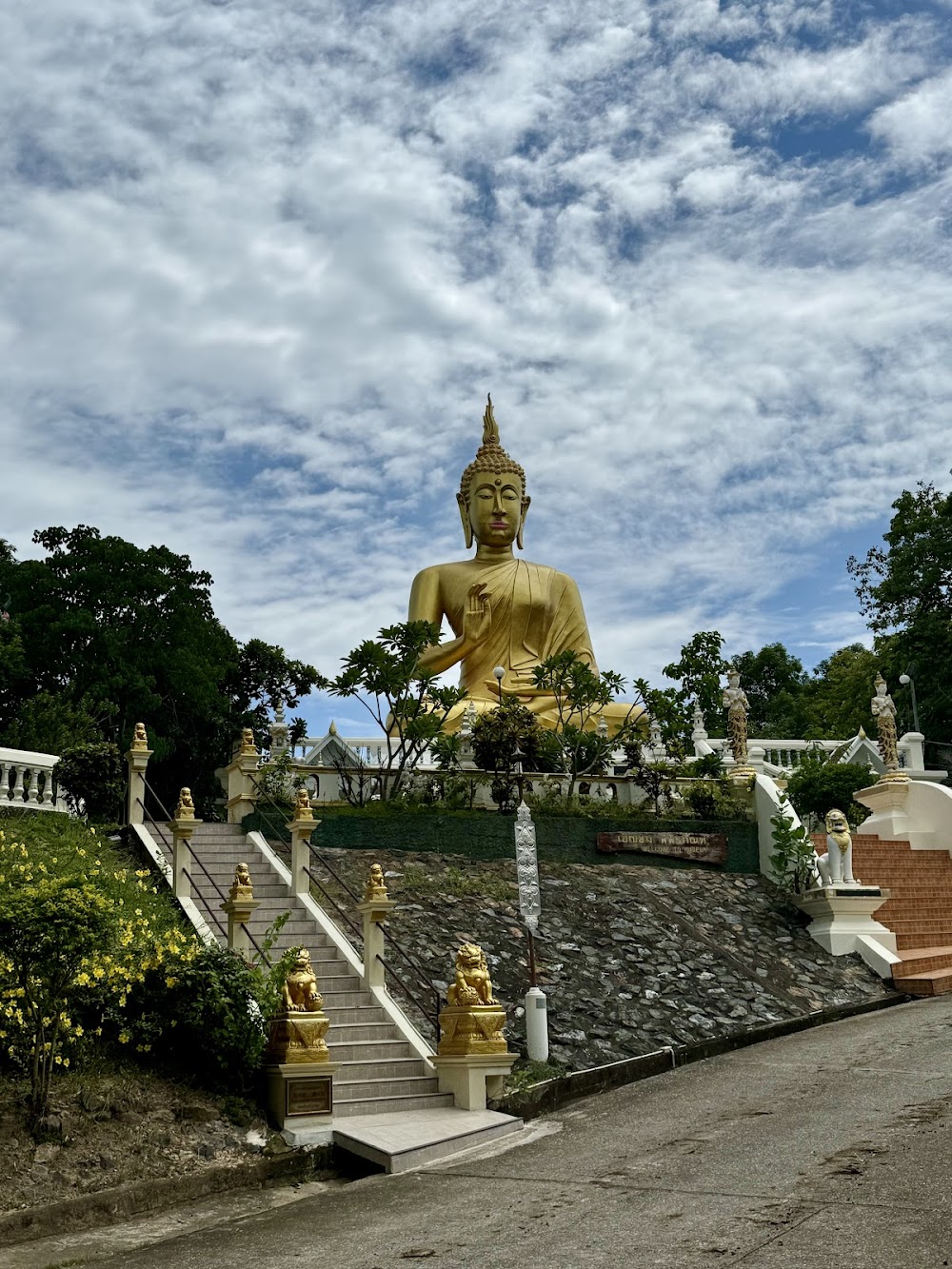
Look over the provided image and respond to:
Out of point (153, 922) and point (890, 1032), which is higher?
point (153, 922)

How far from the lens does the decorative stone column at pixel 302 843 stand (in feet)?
46.0

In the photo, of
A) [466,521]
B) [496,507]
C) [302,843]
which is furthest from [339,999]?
[466,521]

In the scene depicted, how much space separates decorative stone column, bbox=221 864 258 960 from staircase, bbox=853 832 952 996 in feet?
26.3

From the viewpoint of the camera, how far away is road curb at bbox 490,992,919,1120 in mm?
11078

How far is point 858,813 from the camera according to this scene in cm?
2273

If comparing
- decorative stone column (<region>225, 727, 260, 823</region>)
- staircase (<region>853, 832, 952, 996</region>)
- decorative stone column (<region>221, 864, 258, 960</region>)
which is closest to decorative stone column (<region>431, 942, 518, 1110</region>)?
Answer: decorative stone column (<region>221, 864, 258, 960</region>)

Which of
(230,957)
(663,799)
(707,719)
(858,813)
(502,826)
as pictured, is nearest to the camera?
(230,957)

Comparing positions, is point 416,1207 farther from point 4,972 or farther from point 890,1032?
point 890,1032

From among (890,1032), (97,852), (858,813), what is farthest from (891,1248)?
(858,813)

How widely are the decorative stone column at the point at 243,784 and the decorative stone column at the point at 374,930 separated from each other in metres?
4.16

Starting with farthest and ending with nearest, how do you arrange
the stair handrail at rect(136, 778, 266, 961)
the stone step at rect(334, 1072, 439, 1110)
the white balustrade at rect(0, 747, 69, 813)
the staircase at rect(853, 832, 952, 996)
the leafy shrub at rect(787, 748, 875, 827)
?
1. the leafy shrub at rect(787, 748, 875, 827)
2. the staircase at rect(853, 832, 952, 996)
3. the white balustrade at rect(0, 747, 69, 813)
4. the stair handrail at rect(136, 778, 266, 961)
5. the stone step at rect(334, 1072, 439, 1110)

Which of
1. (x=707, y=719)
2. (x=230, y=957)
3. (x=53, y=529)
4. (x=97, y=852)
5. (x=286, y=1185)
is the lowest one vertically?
(x=286, y=1185)

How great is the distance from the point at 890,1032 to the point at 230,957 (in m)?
6.60

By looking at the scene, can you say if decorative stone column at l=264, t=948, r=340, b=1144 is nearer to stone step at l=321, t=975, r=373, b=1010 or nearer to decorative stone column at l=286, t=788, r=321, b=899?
stone step at l=321, t=975, r=373, b=1010
